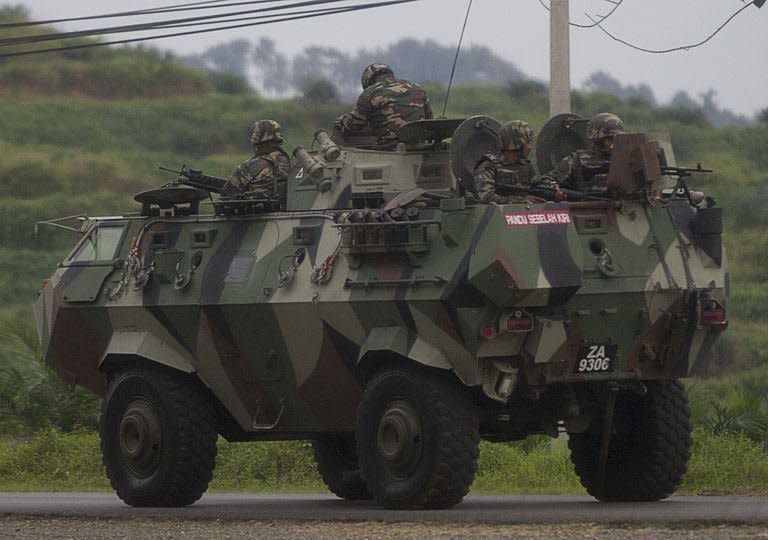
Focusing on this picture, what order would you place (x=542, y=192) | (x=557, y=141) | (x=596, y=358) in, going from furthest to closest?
(x=557, y=141) < (x=542, y=192) < (x=596, y=358)

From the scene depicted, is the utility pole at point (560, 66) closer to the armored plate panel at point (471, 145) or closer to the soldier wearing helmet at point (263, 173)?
the soldier wearing helmet at point (263, 173)

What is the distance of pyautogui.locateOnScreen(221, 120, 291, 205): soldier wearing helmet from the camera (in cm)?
1909

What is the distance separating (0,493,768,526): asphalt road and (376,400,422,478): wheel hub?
38cm

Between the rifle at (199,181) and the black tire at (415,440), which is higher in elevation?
the rifle at (199,181)

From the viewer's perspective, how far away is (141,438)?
18.9 m

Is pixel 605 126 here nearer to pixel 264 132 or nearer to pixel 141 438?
pixel 264 132

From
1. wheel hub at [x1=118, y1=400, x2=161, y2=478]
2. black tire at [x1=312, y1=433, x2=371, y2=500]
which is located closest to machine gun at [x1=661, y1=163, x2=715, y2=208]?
black tire at [x1=312, y1=433, x2=371, y2=500]

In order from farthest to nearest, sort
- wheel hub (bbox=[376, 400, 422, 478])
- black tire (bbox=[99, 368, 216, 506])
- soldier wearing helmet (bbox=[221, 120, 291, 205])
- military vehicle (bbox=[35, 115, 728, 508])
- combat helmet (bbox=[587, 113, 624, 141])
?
1. soldier wearing helmet (bbox=[221, 120, 291, 205])
2. black tire (bbox=[99, 368, 216, 506])
3. combat helmet (bbox=[587, 113, 624, 141])
4. wheel hub (bbox=[376, 400, 422, 478])
5. military vehicle (bbox=[35, 115, 728, 508])

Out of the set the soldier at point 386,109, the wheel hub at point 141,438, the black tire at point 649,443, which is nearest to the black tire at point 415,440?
the black tire at point 649,443

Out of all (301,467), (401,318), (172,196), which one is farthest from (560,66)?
(401,318)

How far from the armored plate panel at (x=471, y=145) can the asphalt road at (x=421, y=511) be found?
2.73 metres

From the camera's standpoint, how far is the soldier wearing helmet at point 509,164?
17328mm

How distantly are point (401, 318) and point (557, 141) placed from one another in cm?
267

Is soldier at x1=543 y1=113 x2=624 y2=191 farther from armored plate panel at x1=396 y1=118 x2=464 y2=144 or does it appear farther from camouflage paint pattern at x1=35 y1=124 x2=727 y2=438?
armored plate panel at x1=396 y1=118 x2=464 y2=144
